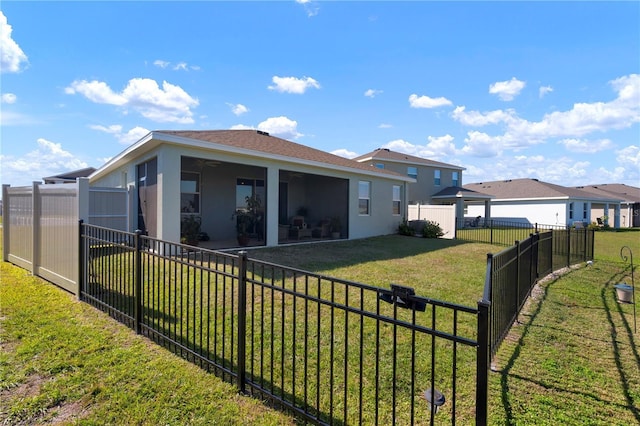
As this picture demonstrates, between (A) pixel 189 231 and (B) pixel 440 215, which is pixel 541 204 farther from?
(A) pixel 189 231

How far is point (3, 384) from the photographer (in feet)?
8.91

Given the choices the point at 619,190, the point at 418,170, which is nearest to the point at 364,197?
the point at 418,170

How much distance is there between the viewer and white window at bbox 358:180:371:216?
14398 mm

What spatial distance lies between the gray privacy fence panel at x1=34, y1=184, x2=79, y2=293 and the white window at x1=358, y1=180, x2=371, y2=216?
35.4 ft

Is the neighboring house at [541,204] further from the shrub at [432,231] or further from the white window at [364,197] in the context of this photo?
the white window at [364,197]

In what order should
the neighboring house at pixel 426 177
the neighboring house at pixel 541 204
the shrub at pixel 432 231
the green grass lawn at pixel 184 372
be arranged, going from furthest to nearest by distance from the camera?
the neighboring house at pixel 541 204
the neighboring house at pixel 426 177
the shrub at pixel 432 231
the green grass lawn at pixel 184 372

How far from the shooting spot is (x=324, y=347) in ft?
11.2

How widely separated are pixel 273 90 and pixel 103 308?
11.7 m

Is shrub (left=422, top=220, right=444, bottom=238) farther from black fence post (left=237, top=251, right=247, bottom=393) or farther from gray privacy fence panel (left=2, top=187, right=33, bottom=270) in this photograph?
gray privacy fence panel (left=2, top=187, right=33, bottom=270)

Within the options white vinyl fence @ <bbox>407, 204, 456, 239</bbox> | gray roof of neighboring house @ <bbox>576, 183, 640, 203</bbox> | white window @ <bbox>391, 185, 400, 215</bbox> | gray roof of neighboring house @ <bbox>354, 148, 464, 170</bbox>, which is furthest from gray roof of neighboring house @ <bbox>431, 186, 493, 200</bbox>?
gray roof of neighboring house @ <bbox>576, 183, 640, 203</bbox>

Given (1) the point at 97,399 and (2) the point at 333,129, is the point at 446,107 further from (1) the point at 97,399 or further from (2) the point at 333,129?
(1) the point at 97,399

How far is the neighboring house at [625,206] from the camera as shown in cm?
3266

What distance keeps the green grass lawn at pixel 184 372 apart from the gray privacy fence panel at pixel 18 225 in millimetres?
1447

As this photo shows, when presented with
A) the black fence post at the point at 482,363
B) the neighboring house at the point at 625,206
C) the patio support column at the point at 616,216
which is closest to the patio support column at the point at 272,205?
the black fence post at the point at 482,363
